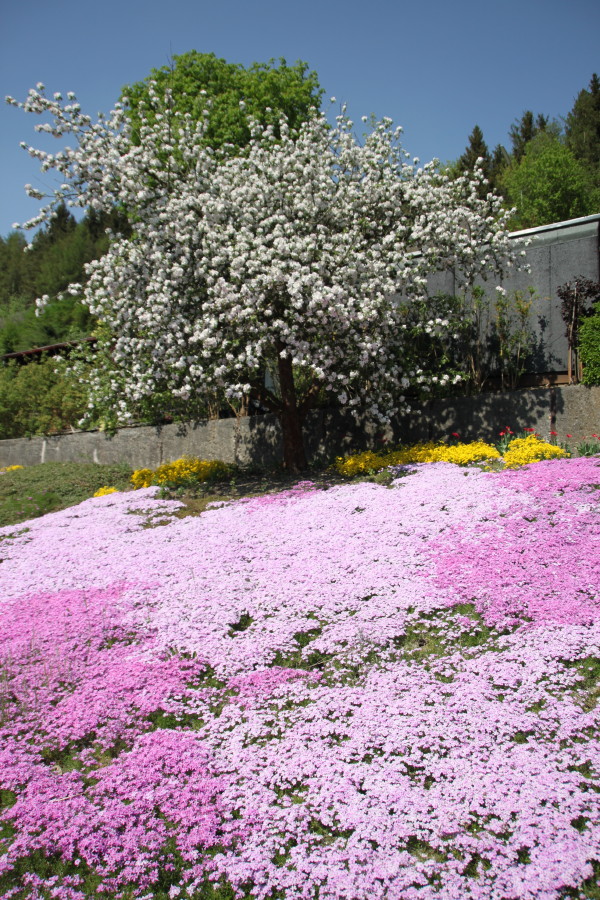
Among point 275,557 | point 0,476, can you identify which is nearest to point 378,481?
point 275,557

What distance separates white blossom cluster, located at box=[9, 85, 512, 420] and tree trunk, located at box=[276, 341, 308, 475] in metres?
1.13

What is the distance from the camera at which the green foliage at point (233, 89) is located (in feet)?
92.3

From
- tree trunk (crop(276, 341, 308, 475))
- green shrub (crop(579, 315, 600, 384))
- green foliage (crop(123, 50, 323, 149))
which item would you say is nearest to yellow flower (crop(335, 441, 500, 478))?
tree trunk (crop(276, 341, 308, 475))

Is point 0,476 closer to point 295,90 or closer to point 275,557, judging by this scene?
point 275,557

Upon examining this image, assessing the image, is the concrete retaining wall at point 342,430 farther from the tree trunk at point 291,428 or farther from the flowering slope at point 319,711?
the flowering slope at point 319,711

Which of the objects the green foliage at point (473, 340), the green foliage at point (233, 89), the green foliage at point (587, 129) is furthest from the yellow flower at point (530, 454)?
the green foliage at point (587, 129)

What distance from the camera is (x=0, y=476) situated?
1934 centimetres

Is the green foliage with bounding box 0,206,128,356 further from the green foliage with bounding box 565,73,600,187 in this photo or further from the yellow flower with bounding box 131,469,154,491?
the green foliage with bounding box 565,73,600,187

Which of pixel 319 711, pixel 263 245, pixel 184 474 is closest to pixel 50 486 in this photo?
pixel 184 474

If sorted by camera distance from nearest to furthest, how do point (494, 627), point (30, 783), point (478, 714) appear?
point (30, 783) → point (478, 714) → point (494, 627)

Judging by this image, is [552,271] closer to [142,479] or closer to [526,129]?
[142,479]

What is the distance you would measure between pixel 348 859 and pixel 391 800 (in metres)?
0.56

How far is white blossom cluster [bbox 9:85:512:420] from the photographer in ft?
39.5

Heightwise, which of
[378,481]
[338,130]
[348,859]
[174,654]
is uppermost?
[338,130]
